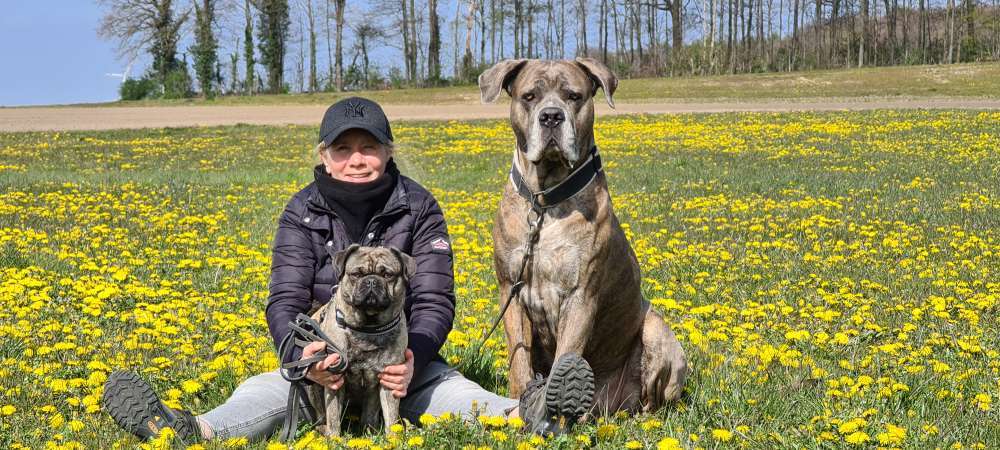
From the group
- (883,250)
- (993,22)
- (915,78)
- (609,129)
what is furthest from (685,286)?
(993,22)

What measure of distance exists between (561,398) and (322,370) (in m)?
1.05

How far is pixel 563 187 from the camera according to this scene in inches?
164

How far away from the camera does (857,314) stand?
5922 mm

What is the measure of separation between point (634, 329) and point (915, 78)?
144ft

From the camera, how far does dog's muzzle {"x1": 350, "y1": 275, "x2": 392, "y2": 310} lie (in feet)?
12.0

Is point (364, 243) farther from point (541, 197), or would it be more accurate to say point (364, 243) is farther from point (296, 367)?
point (541, 197)

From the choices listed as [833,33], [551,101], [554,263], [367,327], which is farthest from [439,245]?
[833,33]

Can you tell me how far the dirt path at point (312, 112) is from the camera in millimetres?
29391

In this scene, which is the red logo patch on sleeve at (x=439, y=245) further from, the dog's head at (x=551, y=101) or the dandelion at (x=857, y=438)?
the dandelion at (x=857, y=438)

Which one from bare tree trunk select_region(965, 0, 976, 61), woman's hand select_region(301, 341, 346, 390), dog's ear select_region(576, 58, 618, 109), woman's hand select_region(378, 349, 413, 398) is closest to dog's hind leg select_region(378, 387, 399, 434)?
woman's hand select_region(378, 349, 413, 398)

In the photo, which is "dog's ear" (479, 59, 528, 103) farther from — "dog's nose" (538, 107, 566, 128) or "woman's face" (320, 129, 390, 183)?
"woman's face" (320, 129, 390, 183)

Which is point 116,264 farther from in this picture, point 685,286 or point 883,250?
point 883,250

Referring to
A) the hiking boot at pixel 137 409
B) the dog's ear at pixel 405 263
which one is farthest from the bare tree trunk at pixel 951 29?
the hiking boot at pixel 137 409

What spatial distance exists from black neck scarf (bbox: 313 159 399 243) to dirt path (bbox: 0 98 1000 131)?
2509 cm
